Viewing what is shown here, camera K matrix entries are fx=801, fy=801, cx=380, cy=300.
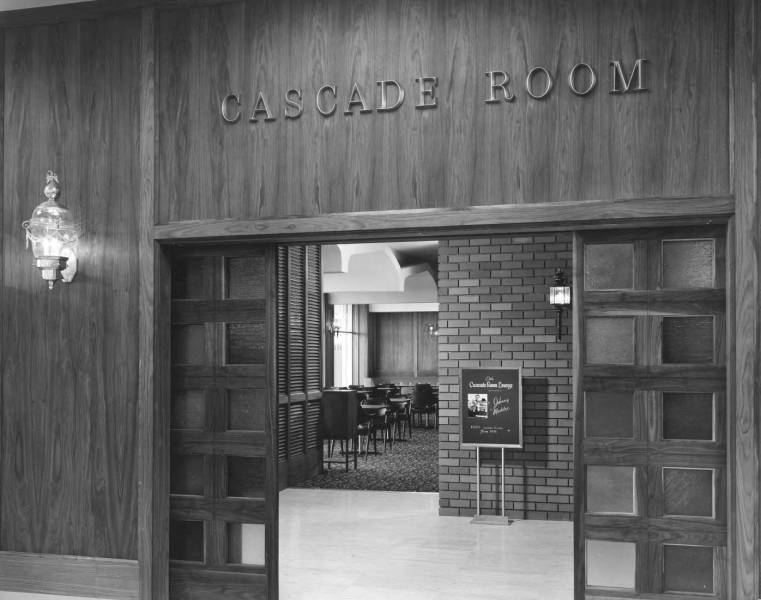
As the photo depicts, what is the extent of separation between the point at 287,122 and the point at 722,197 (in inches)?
96.5

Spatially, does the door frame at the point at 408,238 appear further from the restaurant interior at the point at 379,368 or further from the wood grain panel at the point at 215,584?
the restaurant interior at the point at 379,368

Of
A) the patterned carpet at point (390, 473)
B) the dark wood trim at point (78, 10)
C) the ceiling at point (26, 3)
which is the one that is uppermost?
the ceiling at point (26, 3)

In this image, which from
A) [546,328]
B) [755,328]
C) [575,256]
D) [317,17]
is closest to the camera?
[755,328]

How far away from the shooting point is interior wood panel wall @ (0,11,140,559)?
5.00m

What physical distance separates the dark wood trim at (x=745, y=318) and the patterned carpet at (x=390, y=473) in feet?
18.1

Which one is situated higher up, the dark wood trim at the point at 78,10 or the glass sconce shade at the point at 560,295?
the dark wood trim at the point at 78,10

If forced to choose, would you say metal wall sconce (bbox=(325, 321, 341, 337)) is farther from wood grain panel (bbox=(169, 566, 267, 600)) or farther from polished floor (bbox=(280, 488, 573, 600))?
wood grain panel (bbox=(169, 566, 267, 600))

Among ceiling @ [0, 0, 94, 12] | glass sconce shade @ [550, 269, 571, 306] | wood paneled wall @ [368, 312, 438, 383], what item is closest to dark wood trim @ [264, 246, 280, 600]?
ceiling @ [0, 0, 94, 12]

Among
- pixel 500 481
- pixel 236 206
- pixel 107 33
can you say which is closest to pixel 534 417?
pixel 500 481

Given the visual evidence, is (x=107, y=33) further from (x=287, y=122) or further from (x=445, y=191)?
(x=445, y=191)

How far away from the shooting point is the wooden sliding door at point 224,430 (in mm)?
4832

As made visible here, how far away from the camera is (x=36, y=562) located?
5039 mm

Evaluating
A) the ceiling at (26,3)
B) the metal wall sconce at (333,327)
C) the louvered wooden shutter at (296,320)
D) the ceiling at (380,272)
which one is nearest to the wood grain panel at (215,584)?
the ceiling at (26,3)

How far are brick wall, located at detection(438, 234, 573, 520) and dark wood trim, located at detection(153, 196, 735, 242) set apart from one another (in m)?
3.43
